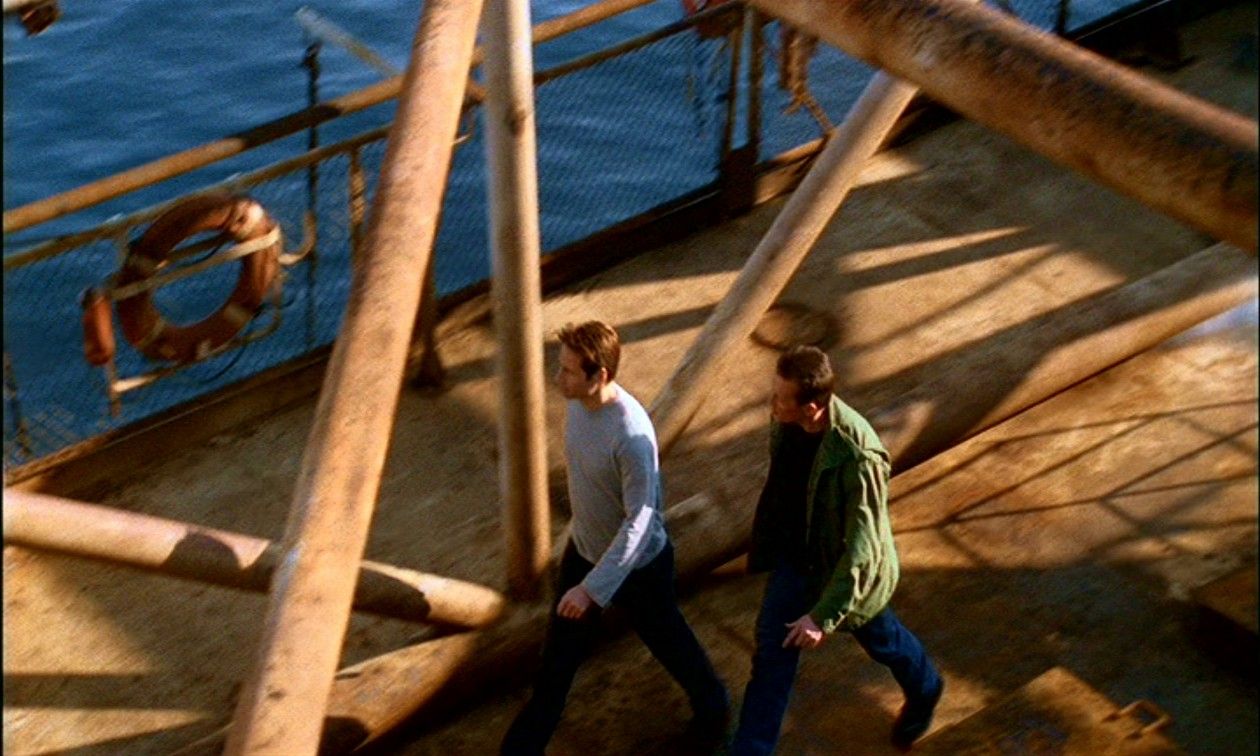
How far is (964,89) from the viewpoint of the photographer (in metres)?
3.99

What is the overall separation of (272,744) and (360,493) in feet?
2.20

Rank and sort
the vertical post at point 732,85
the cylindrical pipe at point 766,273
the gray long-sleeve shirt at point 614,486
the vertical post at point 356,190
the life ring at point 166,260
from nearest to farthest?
the gray long-sleeve shirt at point 614,486
the cylindrical pipe at point 766,273
the life ring at point 166,260
the vertical post at point 356,190
the vertical post at point 732,85

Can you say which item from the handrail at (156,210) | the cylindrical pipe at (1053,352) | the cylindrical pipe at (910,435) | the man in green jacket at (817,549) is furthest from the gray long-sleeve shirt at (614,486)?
the handrail at (156,210)

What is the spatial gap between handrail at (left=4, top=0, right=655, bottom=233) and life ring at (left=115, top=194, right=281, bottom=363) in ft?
0.93

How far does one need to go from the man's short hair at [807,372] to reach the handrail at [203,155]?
7.79 feet

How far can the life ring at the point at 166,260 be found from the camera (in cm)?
817

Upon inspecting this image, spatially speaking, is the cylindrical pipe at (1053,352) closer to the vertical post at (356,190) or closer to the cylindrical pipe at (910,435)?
the cylindrical pipe at (910,435)

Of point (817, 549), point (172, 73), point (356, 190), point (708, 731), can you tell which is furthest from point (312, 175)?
point (172, 73)

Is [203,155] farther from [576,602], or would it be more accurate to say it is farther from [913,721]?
[913,721]

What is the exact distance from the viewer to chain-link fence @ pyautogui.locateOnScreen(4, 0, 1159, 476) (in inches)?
552

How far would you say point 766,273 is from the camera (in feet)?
24.0

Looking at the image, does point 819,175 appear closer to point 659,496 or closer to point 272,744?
point 659,496

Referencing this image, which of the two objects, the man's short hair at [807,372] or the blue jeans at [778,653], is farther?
the blue jeans at [778,653]

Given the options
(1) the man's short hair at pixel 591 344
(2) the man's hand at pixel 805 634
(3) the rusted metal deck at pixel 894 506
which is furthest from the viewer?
(3) the rusted metal deck at pixel 894 506
